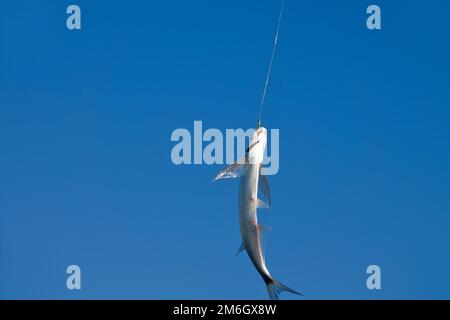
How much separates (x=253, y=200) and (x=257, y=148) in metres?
0.49

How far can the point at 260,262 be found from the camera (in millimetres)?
5934

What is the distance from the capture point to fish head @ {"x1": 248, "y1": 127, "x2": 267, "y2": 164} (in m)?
6.09

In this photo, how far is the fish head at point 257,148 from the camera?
609 centimetres

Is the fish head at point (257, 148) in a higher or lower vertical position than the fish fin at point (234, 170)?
higher

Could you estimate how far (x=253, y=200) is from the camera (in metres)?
5.90

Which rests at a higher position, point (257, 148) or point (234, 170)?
point (257, 148)

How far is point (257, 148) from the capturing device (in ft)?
20.0

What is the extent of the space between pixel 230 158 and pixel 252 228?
2.52 m

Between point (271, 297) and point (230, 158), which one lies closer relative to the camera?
point (271, 297)
